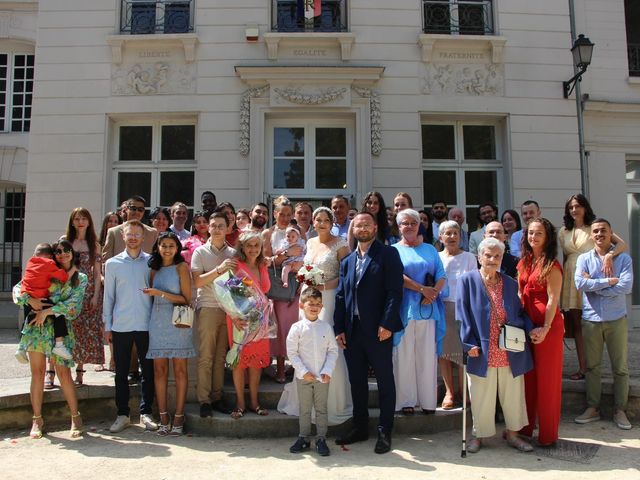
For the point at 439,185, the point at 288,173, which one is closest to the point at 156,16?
the point at 288,173

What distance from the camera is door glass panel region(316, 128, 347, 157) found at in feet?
31.4

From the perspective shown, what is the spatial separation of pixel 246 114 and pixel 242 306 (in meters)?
5.43

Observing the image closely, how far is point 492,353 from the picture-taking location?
4.14 metres

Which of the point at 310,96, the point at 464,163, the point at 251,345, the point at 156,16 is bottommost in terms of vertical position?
the point at 251,345

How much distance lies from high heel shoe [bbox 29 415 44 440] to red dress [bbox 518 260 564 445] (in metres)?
4.28

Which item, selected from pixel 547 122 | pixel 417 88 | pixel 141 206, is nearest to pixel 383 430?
pixel 141 206

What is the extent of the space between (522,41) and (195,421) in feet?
28.3

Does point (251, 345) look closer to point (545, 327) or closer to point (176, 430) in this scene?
point (176, 430)

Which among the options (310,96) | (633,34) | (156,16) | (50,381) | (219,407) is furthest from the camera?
(633,34)

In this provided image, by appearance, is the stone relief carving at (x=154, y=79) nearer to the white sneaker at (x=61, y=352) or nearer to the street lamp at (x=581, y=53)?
the white sneaker at (x=61, y=352)

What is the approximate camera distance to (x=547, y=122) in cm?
947

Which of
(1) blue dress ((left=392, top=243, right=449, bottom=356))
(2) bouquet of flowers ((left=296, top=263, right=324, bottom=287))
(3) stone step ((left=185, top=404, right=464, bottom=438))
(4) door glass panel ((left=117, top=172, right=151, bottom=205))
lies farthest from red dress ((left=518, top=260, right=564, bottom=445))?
(4) door glass panel ((left=117, top=172, right=151, bottom=205))

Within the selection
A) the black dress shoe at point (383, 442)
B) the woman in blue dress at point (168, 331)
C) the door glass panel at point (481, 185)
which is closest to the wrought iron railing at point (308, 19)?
the door glass panel at point (481, 185)

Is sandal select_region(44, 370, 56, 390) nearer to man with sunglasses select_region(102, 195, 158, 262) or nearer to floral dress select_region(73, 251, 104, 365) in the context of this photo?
floral dress select_region(73, 251, 104, 365)
